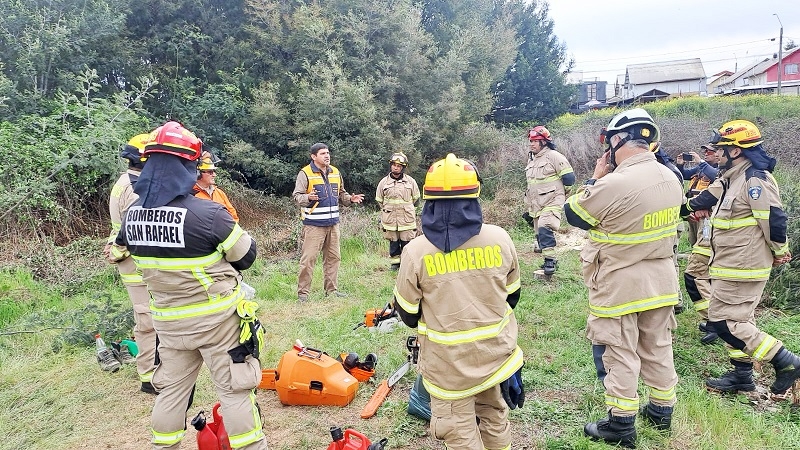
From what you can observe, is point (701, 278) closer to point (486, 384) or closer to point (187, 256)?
point (486, 384)

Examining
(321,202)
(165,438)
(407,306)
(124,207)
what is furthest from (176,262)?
(321,202)

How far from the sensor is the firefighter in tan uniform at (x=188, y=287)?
2727mm

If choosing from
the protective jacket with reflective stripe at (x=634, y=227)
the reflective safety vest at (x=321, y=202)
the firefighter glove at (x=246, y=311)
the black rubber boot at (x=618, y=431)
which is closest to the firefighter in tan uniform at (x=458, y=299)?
the firefighter glove at (x=246, y=311)

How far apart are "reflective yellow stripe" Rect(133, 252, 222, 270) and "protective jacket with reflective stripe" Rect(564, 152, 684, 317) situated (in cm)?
238

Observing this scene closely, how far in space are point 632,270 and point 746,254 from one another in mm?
1509

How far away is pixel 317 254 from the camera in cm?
700

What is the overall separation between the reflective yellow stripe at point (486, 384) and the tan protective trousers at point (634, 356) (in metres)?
1.08

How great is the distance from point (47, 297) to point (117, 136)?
10.9 feet

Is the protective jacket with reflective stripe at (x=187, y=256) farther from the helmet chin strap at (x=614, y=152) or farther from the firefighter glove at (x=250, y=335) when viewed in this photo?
the helmet chin strap at (x=614, y=152)

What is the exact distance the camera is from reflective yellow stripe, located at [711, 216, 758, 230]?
13.4ft

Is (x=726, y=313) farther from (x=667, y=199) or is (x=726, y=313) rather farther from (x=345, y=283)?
(x=345, y=283)

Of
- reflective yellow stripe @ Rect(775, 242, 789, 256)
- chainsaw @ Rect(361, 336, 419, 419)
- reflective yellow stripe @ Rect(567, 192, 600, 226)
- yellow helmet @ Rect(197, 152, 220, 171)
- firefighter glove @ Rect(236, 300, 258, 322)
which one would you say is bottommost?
chainsaw @ Rect(361, 336, 419, 419)

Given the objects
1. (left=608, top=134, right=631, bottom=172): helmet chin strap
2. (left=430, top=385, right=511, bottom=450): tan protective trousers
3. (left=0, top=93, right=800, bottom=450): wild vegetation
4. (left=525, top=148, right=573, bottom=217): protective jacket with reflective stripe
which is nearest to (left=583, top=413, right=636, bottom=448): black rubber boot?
(left=0, top=93, right=800, bottom=450): wild vegetation

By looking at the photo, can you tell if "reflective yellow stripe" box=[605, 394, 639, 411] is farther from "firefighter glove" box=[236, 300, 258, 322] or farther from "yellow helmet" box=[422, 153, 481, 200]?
"firefighter glove" box=[236, 300, 258, 322]
